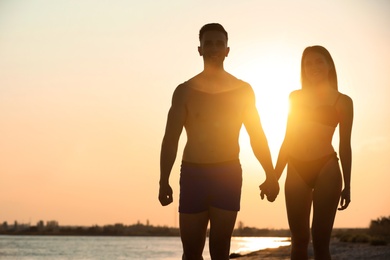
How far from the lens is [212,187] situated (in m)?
7.25

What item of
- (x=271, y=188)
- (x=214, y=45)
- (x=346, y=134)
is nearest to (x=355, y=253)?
(x=346, y=134)

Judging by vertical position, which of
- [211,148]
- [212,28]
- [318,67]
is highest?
[318,67]

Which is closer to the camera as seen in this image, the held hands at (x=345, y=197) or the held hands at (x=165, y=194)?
the held hands at (x=165, y=194)

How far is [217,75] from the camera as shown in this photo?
7.52 metres

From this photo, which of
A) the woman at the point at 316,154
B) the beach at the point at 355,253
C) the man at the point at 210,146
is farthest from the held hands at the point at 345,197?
the beach at the point at 355,253

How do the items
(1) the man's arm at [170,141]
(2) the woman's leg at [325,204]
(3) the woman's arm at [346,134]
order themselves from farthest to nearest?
(3) the woman's arm at [346,134], (2) the woman's leg at [325,204], (1) the man's arm at [170,141]

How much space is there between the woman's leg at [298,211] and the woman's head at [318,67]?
48.8 inches

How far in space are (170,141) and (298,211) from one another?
7.92 feet

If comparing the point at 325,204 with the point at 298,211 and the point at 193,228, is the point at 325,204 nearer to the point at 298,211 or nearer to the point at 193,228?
the point at 298,211

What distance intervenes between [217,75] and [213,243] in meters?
1.69

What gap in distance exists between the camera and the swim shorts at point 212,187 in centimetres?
721

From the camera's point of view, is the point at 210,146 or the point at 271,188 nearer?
the point at 210,146

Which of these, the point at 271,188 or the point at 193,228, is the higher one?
the point at 271,188

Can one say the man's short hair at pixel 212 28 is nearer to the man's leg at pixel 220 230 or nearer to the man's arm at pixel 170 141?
the man's arm at pixel 170 141
